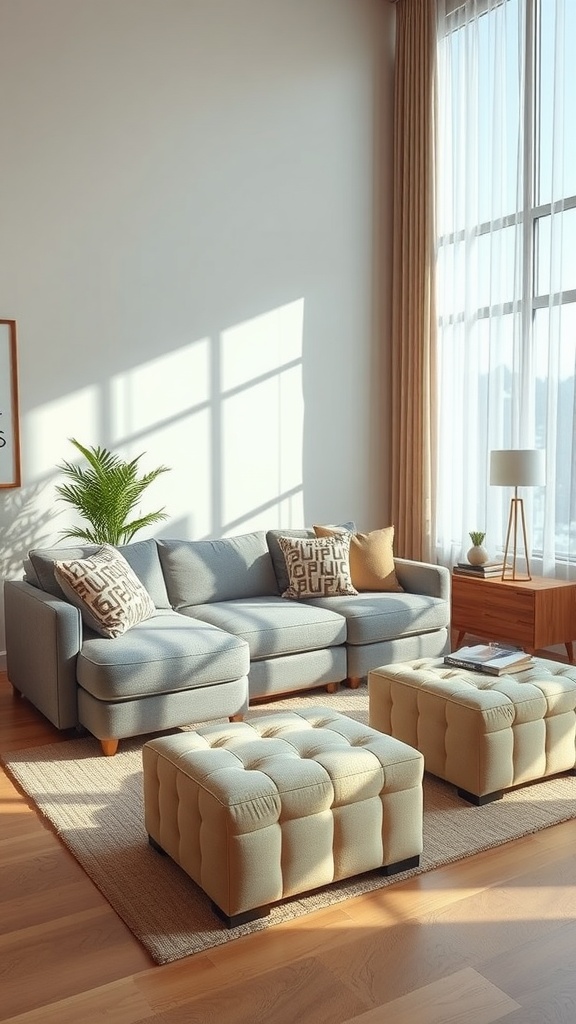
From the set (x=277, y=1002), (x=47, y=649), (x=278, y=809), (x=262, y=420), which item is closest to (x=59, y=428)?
(x=262, y=420)

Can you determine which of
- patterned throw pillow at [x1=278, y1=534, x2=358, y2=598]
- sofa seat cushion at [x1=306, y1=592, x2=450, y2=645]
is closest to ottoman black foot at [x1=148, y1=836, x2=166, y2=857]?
sofa seat cushion at [x1=306, y1=592, x2=450, y2=645]

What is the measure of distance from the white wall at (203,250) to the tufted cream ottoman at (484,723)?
8.71 feet

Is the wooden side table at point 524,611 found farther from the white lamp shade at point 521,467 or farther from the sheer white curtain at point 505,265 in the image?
the white lamp shade at point 521,467

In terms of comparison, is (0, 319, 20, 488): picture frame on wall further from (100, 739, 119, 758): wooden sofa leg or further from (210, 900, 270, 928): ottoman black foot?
(210, 900, 270, 928): ottoman black foot

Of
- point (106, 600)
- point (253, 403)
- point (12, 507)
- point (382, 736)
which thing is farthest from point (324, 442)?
point (382, 736)

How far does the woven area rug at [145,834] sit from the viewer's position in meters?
2.53

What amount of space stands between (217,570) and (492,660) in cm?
184

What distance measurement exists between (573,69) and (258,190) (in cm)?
208

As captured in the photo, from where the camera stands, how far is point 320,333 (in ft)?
21.1

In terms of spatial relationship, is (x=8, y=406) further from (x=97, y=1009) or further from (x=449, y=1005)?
(x=449, y=1005)

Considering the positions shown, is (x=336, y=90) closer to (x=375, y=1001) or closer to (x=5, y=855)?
(x=5, y=855)

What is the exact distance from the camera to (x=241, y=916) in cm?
251

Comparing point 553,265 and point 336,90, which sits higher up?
point 336,90

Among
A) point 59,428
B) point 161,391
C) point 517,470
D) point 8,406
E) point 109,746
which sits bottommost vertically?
point 109,746
